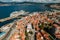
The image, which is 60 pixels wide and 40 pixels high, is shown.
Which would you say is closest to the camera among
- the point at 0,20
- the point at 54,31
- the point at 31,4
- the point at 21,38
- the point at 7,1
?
the point at 21,38

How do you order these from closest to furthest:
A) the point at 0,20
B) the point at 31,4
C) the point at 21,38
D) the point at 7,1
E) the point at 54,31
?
the point at 21,38, the point at 54,31, the point at 0,20, the point at 31,4, the point at 7,1

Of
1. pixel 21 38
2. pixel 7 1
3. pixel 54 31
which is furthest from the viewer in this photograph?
pixel 7 1

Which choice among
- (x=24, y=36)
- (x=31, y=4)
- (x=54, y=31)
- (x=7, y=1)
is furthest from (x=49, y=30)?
(x=7, y=1)

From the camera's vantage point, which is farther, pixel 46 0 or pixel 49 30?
pixel 46 0

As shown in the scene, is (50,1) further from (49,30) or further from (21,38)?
(21,38)

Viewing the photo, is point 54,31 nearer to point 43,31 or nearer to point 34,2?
point 43,31

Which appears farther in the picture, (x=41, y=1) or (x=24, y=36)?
(x=41, y=1)

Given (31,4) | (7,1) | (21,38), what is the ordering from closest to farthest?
(21,38), (31,4), (7,1)

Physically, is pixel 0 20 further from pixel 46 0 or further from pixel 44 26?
pixel 46 0

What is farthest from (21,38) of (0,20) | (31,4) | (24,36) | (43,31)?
(31,4)
